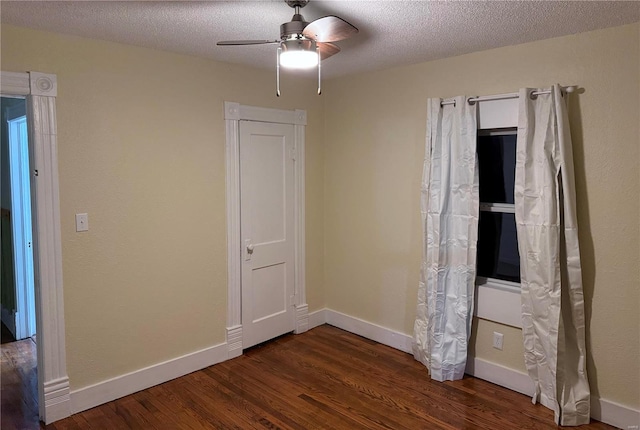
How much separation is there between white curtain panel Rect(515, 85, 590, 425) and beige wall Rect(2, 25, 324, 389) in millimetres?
2116

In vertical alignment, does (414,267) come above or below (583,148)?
below

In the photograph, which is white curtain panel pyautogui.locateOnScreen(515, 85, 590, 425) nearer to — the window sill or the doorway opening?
the window sill

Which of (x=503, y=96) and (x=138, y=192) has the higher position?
(x=503, y=96)

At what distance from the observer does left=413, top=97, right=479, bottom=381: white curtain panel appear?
329 cm

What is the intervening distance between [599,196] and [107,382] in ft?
11.0

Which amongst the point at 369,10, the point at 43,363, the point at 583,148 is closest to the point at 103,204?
the point at 43,363

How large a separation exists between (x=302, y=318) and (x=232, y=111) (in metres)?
1.99

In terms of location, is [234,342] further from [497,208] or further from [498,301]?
[497,208]

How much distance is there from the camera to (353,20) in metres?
2.55

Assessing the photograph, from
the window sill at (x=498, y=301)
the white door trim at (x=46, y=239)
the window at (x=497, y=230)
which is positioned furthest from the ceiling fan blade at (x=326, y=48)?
the window sill at (x=498, y=301)

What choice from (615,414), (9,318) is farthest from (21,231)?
(615,414)

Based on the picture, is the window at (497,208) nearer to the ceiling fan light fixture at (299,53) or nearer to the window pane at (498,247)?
the window pane at (498,247)

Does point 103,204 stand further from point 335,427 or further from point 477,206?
point 477,206

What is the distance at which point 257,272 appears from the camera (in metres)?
4.00
